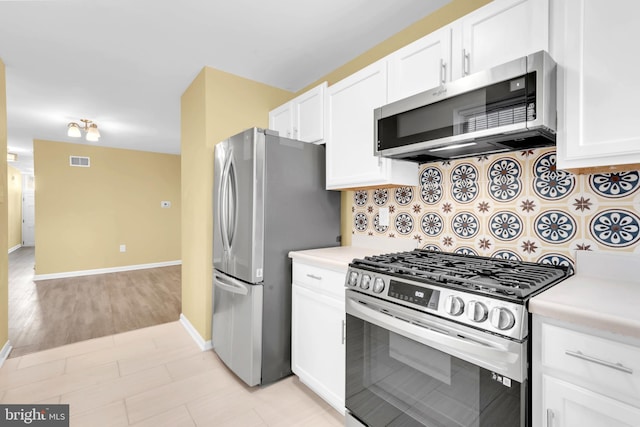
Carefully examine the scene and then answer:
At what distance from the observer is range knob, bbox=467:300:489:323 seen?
1046 mm

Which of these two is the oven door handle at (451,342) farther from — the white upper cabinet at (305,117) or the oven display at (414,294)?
the white upper cabinet at (305,117)

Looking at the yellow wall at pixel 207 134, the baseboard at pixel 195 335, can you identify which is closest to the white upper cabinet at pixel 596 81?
the yellow wall at pixel 207 134

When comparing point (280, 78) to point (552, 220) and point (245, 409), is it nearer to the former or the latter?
point (552, 220)

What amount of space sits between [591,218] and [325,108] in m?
1.71

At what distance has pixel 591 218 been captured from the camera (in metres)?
1.32

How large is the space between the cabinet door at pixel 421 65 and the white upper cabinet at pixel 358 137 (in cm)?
8

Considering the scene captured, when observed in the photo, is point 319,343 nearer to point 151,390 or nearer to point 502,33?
point 151,390

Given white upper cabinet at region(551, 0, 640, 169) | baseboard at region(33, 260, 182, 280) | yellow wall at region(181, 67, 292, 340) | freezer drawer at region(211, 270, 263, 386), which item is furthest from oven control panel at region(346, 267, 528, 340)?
baseboard at region(33, 260, 182, 280)

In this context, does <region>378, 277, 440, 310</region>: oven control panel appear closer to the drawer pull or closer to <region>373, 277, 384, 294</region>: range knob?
<region>373, 277, 384, 294</region>: range knob

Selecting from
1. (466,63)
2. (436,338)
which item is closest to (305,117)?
(466,63)

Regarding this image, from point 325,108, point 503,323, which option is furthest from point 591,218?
point 325,108

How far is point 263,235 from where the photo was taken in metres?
2.07


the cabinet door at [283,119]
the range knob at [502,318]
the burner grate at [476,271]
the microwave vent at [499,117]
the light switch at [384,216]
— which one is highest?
the cabinet door at [283,119]

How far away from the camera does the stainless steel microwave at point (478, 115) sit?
3.76 ft
